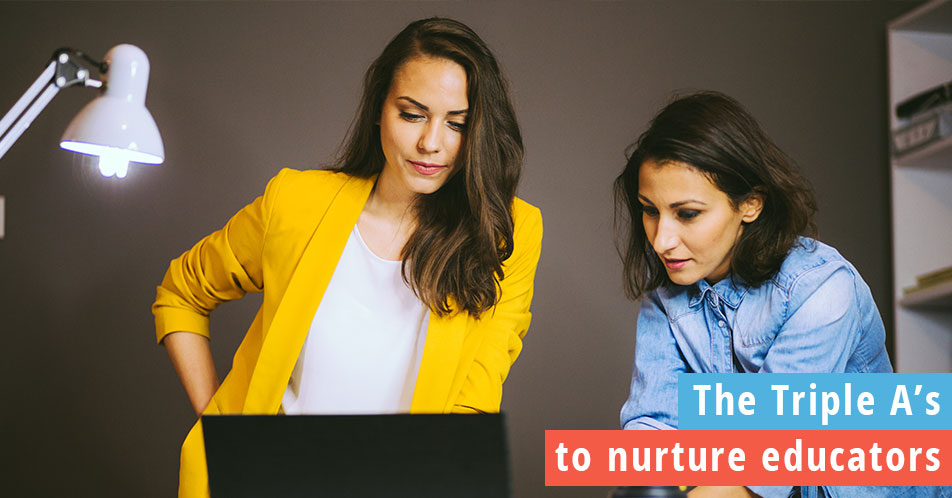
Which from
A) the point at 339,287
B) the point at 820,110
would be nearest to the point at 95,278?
the point at 339,287

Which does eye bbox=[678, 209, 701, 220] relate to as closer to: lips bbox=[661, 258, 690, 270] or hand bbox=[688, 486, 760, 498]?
lips bbox=[661, 258, 690, 270]

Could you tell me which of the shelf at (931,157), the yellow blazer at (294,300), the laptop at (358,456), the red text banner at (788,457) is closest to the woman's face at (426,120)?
the yellow blazer at (294,300)

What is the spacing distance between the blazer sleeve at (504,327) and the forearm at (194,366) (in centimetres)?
53

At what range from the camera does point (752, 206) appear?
1.43 meters

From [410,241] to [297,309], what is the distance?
0.82 feet

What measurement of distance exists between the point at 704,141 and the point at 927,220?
169 centimetres

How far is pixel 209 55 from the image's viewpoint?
252 cm

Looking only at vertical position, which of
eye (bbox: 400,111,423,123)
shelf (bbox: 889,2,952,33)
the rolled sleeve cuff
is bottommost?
the rolled sleeve cuff

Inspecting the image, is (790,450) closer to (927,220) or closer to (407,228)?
(407,228)

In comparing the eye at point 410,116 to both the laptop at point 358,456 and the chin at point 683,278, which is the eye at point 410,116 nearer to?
the chin at point 683,278

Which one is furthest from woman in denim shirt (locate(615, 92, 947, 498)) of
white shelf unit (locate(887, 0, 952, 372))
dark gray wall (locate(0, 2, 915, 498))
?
white shelf unit (locate(887, 0, 952, 372))

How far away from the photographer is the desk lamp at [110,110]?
1.09 metres

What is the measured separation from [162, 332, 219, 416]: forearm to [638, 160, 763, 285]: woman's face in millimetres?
929

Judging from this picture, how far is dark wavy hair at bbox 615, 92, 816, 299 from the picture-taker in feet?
4.54
